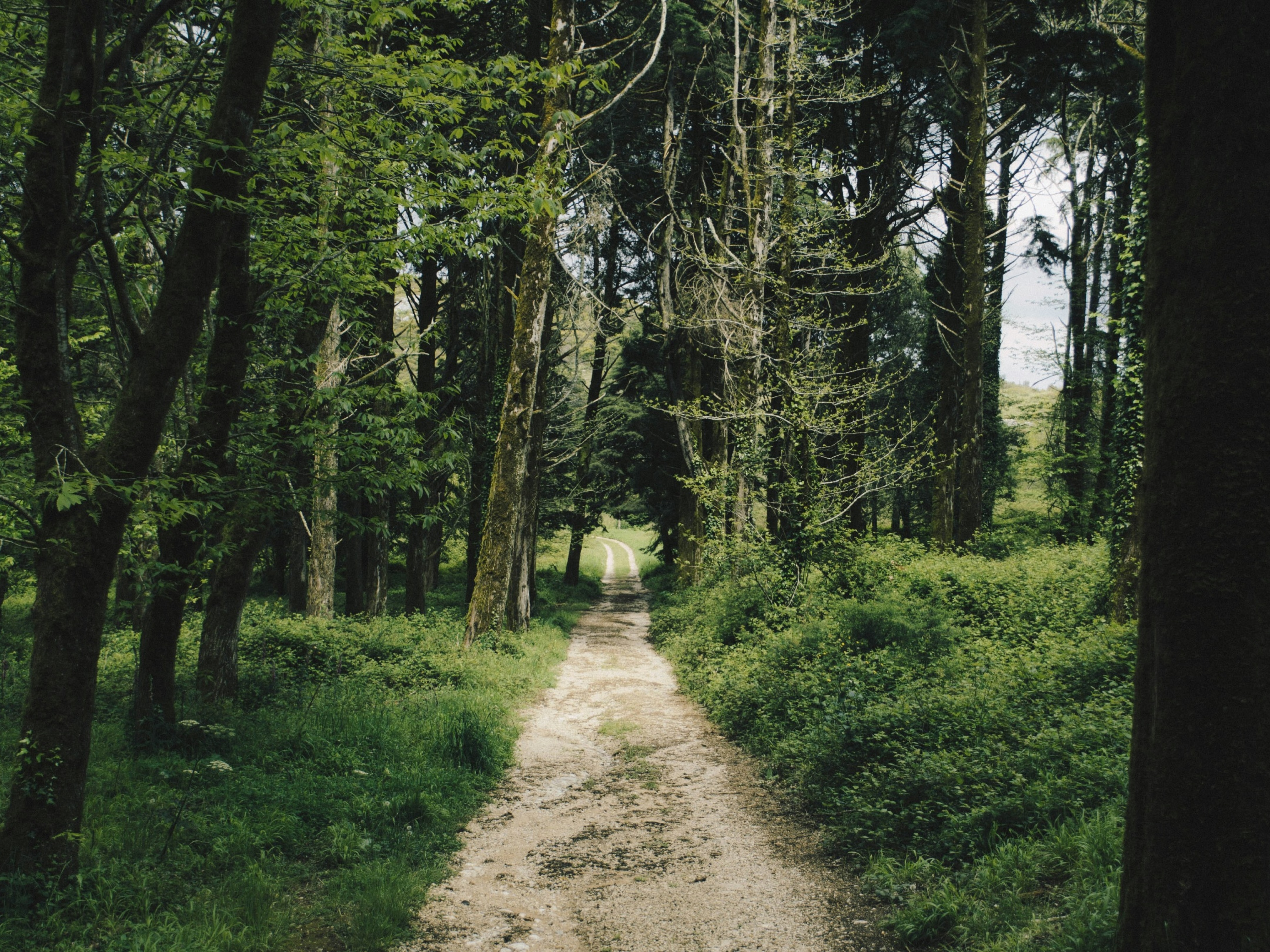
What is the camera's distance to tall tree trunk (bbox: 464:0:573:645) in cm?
1136

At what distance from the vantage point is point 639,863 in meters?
5.02

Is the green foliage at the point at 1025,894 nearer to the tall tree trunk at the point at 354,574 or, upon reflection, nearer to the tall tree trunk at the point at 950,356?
the tall tree trunk at the point at 950,356

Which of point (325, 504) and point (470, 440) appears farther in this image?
point (470, 440)

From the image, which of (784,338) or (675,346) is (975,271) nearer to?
(784,338)

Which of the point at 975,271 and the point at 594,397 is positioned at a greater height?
the point at 975,271

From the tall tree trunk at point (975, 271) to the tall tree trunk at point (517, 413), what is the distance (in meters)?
8.60

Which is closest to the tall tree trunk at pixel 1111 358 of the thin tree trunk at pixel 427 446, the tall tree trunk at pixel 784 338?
the tall tree trunk at pixel 784 338

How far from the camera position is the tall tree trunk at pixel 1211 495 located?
7.50 ft

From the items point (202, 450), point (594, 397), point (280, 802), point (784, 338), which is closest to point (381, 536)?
point (784, 338)

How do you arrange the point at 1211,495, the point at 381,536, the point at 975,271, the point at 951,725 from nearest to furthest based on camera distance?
the point at 1211,495 → the point at 951,725 → the point at 381,536 → the point at 975,271

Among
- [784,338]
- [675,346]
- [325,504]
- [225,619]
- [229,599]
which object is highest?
[675,346]

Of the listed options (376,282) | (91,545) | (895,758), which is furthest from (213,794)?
(895,758)

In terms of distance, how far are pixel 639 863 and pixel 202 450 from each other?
4476 millimetres

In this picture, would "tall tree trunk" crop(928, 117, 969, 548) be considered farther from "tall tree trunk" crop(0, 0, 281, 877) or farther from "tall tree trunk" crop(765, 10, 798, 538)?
"tall tree trunk" crop(0, 0, 281, 877)
